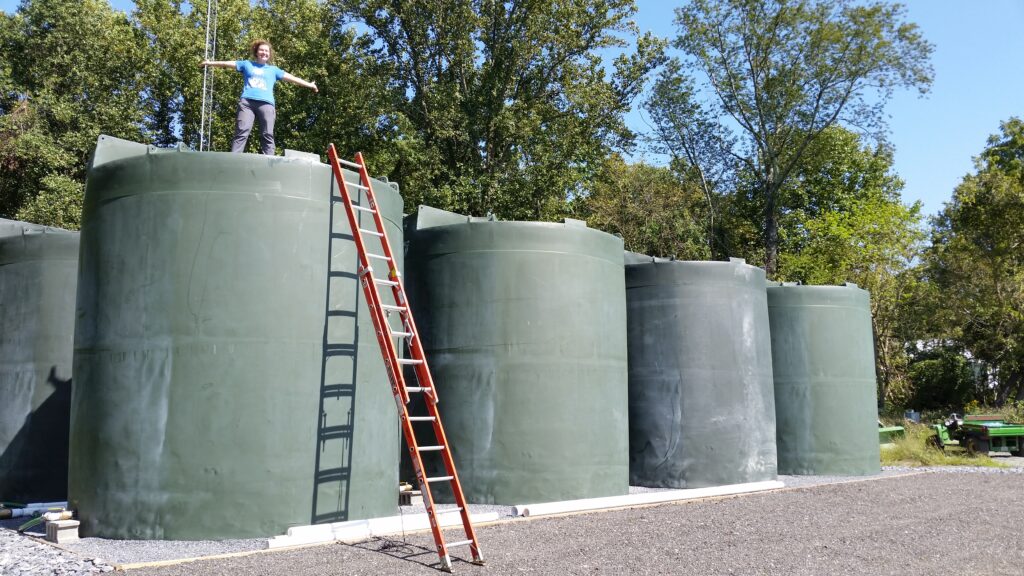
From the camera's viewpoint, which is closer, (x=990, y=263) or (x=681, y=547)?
(x=681, y=547)

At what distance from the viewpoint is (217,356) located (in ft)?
24.0

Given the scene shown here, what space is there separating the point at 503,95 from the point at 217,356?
1957cm

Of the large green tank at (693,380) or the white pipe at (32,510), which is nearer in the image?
the white pipe at (32,510)

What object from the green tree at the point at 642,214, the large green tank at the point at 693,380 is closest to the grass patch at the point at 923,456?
the large green tank at the point at 693,380

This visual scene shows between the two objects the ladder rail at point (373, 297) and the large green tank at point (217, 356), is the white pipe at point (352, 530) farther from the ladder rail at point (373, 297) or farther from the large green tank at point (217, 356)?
the ladder rail at point (373, 297)

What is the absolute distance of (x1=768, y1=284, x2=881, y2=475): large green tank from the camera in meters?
14.8

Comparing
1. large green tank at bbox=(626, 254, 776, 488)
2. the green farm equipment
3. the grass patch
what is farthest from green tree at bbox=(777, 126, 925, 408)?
large green tank at bbox=(626, 254, 776, 488)

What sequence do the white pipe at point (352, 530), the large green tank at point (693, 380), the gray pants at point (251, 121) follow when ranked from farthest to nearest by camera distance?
the large green tank at point (693, 380) → the gray pants at point (251, 121) → the white pipe at point (352, 530)

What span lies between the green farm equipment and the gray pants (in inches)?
688

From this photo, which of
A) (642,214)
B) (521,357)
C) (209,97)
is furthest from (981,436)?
(209,97)

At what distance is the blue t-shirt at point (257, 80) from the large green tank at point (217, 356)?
1106mm

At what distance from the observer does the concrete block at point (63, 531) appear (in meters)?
7.21

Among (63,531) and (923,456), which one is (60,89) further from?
(923,456)

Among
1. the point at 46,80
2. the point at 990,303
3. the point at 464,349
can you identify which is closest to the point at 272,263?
the point at 464,349
